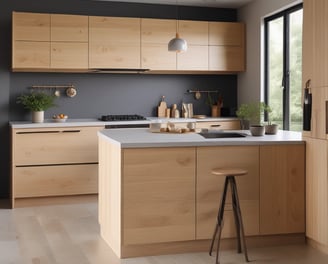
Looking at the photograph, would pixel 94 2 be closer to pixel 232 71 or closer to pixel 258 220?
pixel 232 71

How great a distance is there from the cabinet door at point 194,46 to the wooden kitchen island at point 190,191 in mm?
2549

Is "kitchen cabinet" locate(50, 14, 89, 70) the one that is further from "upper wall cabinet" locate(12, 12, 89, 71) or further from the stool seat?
the stool seat

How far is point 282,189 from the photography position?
4.09 metres

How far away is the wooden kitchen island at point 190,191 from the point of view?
12.3 feet

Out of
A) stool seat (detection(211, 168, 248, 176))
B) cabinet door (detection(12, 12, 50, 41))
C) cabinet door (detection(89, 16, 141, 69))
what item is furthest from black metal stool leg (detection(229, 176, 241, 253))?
cabinet door (detection(12, 12, 50, 41))

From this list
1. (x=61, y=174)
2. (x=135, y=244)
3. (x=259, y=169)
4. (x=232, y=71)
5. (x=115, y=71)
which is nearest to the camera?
(x=135, y=244)

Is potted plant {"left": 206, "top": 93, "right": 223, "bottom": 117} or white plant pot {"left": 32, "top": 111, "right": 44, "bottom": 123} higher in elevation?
potted plant {"left": 206, "top": 93, "right": 223, "bottom": 117}

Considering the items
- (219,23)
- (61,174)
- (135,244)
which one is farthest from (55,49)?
(135,244)

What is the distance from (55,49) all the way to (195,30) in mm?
1837

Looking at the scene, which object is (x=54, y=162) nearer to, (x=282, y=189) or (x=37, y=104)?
(x=37, y=104)

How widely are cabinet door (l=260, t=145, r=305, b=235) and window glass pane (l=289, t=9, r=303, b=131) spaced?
5.78 ft

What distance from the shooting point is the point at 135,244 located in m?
3.78

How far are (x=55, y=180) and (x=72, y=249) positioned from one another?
197 centimetres

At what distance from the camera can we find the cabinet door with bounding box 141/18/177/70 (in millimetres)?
6410
